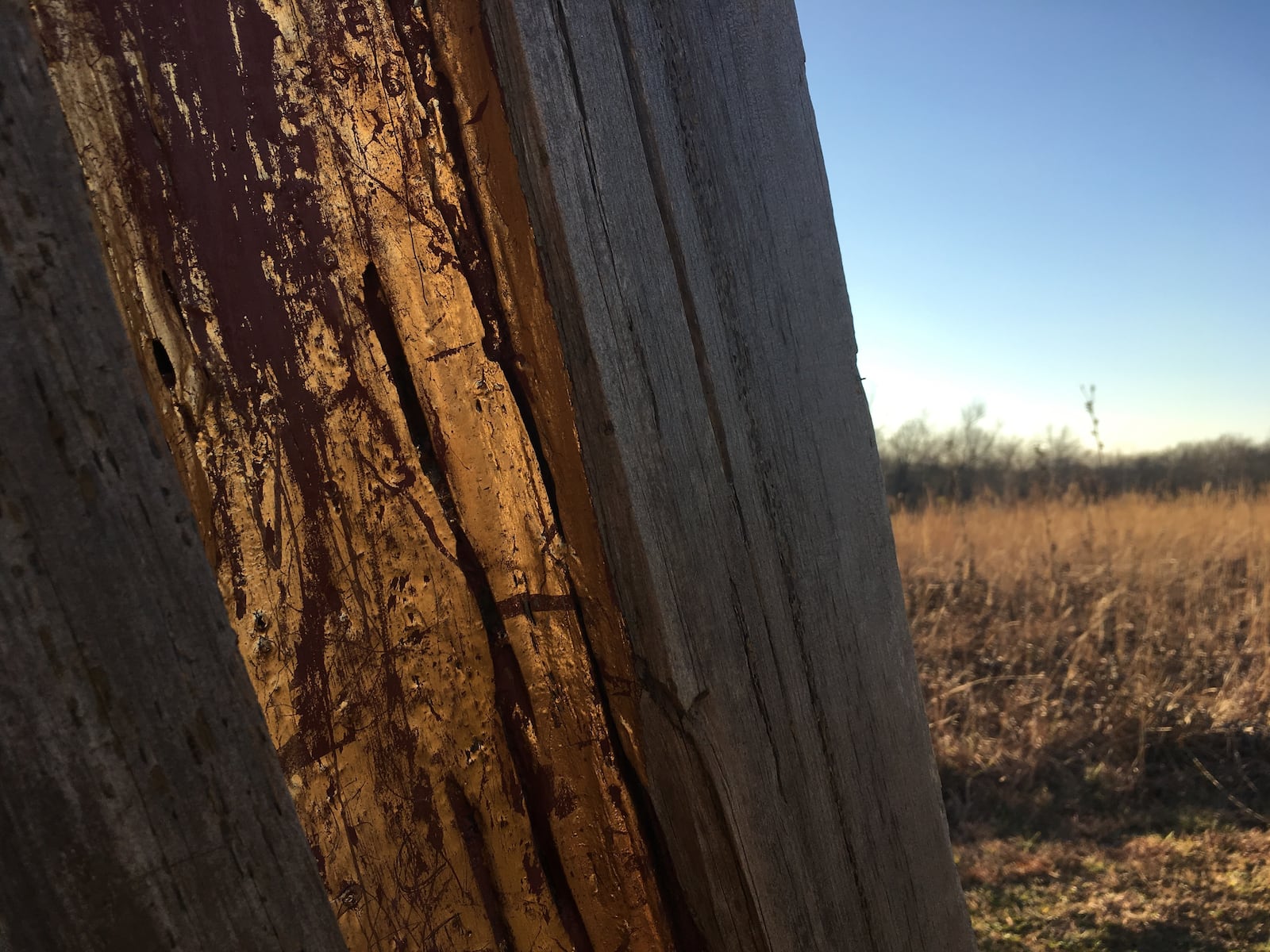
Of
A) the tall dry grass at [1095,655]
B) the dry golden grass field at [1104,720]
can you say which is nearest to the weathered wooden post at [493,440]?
the dry golden grass field at [1104,720]

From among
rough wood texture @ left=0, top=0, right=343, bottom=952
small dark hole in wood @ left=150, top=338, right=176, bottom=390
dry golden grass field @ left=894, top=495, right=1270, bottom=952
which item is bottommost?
dry golden grass field @ left=894, top=495, right=1270, bottom=952

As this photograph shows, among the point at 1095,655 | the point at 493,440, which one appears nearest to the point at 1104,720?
the point at 1095,655

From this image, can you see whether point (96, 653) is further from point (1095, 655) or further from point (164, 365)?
point (1095, 655)

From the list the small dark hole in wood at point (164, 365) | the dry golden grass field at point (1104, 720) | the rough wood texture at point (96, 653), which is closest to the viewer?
the rough wood texture at point (96, 653)

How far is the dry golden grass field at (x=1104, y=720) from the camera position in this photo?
379 centimetres

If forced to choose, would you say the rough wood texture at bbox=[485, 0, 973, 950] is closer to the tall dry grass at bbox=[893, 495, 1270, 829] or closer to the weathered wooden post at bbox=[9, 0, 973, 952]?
the weathered wooden post at bbox=[9, 0, 973, 952]

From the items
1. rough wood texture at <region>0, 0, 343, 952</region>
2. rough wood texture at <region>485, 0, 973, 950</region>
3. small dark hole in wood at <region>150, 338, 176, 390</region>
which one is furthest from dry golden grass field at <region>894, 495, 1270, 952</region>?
small dark hole in wood at <region>150, 338, 176, 390</region>

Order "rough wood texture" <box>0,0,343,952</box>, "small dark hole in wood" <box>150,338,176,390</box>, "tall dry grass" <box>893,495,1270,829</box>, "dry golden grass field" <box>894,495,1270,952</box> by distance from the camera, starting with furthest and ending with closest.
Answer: "tall dry grass" <box>893,495,1270,829</box>, "dry golden grass field" <box>894,495,1270,952</box>, "small dark hole in wood" <box>150,338,176,390</box>, "rough wood texture" <box>0,0,343,952</box>

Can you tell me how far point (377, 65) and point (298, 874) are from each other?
619 millimetres

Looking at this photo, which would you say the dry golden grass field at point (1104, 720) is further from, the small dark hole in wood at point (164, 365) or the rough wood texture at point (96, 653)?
the small dark hole in wood at point (164, 365)

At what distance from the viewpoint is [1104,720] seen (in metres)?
5.21

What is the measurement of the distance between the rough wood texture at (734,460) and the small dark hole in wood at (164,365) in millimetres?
298

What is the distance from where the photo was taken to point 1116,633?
6.10 meters

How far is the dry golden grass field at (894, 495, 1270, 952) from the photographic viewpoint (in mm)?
3791
